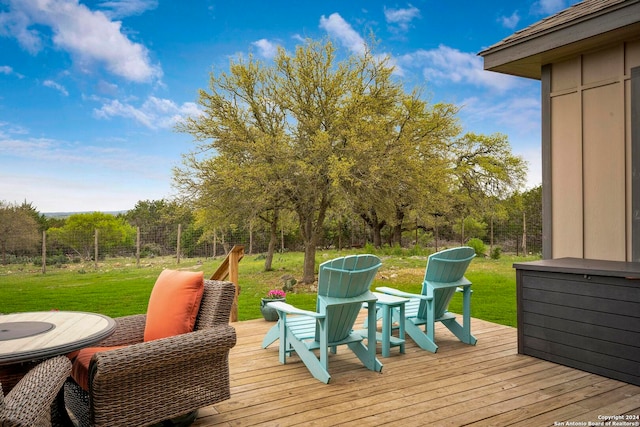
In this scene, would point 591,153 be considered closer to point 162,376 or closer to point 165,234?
point 162,376

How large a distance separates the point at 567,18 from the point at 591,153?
1285 millimetres

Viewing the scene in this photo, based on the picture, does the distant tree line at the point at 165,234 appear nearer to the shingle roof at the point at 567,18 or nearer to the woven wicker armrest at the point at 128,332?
the shingle roof at the point at 567,18

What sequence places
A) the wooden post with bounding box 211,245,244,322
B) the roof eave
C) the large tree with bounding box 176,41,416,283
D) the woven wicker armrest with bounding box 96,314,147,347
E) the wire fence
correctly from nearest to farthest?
the woven wicker armrest with bounding box 96,314,147,347 → the roof eave → the wooden post with bounding box 211,245,244,322 → the large tree with bounding box 176,41,416,283 → the wire fence

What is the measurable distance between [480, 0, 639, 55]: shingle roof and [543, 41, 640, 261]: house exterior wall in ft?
1.36

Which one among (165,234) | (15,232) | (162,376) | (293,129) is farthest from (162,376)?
(15,232)

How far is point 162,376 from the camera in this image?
8.36ft

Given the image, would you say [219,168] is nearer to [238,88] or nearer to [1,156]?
[238,88]

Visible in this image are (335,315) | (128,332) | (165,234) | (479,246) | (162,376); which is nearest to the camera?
(162,376)

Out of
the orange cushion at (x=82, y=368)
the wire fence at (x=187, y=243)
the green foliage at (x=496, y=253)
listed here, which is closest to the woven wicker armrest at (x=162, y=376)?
the orange cushion at (x=82, y=368)

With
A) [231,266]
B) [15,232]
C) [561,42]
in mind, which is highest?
[561,42]

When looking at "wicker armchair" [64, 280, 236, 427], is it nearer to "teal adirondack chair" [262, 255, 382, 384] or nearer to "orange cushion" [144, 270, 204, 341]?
"orange cushion" [144, 270, 204, 341]

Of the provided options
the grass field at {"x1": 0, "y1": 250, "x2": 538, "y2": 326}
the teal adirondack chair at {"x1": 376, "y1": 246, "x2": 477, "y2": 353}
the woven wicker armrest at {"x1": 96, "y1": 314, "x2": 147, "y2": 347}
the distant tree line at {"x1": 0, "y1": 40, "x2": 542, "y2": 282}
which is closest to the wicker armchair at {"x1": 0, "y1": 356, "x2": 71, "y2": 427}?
the woven wicker armrest at {"x1": 96, "y1": 314, "x2": 147, "y2": 347}

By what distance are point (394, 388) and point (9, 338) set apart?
7.95 ft

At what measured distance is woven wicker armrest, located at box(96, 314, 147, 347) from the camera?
10.3ft
